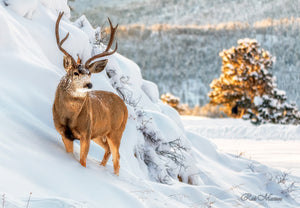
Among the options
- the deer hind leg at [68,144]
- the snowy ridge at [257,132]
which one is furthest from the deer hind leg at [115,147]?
the snowy ridge at [257,132]

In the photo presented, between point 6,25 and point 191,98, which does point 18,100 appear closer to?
point 6,25

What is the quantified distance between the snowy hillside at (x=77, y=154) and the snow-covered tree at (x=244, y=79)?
2057 cm

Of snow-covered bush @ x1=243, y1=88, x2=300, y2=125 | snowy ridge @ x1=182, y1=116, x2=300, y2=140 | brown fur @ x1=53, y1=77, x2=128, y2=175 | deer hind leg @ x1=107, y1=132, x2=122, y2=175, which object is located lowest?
snow-covered bush @ x1=243, y1=88, x2=300, y2=125

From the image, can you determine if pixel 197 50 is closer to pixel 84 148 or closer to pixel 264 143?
pixel 264 143

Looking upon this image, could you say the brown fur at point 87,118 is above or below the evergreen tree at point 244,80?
above

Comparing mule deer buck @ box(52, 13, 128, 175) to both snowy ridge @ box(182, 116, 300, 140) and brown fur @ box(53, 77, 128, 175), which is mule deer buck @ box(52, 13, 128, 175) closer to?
brown fur @ box(53, 77, 128, 175)

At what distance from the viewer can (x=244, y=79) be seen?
29.8 m

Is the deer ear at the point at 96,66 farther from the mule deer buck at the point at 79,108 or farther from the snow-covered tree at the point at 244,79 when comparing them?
the snow-covered tree at the point at 244,79

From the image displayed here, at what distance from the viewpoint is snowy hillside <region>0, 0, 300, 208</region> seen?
3.74 meters

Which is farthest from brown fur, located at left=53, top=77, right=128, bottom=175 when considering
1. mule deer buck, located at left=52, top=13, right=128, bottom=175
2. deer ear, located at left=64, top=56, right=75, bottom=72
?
deer ear, located at left=64, top=56, right=75, bottom=72

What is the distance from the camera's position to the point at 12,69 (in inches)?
211

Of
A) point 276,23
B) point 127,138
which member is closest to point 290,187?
point 127,138

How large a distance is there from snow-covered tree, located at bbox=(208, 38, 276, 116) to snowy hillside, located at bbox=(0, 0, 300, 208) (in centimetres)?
2057

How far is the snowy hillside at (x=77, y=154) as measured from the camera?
3740 mm
